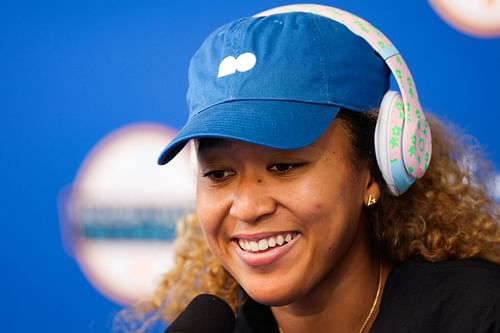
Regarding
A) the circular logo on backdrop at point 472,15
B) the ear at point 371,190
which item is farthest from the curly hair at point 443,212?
the circular logo on backdrop at point 472,15

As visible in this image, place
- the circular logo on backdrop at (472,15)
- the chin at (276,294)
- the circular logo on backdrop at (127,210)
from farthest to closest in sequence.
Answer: the circular logo on backdrop at (127,210) < the circular logo on backdrop at (472,15) < the chin at (276,294)

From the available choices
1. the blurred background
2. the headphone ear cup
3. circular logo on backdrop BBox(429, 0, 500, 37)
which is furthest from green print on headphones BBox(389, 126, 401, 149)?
the blurred background

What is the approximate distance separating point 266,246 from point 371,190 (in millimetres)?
168

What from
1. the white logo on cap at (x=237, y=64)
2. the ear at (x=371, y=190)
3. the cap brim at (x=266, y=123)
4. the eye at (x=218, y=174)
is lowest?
the ear at (x=371, y=190)

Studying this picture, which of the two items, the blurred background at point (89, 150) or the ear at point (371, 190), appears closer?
the ear at point (371, 190)

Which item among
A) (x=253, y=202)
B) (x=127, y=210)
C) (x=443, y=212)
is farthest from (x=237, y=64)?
(x=127, y=210)

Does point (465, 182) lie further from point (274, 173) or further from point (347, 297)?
point (274, 173)

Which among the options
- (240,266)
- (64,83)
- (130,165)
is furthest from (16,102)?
(240,266)

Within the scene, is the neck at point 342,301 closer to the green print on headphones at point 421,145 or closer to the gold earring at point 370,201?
the gold earring at point 370,201

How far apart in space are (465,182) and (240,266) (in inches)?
16.7

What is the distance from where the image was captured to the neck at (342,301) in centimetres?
105

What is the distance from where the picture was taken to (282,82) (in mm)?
917

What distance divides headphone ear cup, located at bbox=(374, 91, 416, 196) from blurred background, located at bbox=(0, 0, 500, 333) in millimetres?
599

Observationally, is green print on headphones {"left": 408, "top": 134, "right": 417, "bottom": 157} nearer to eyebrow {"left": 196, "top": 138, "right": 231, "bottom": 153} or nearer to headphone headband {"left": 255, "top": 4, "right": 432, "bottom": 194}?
headphone headband {"left": 255, "top": 4, "right": 432, "bottom": 194}
